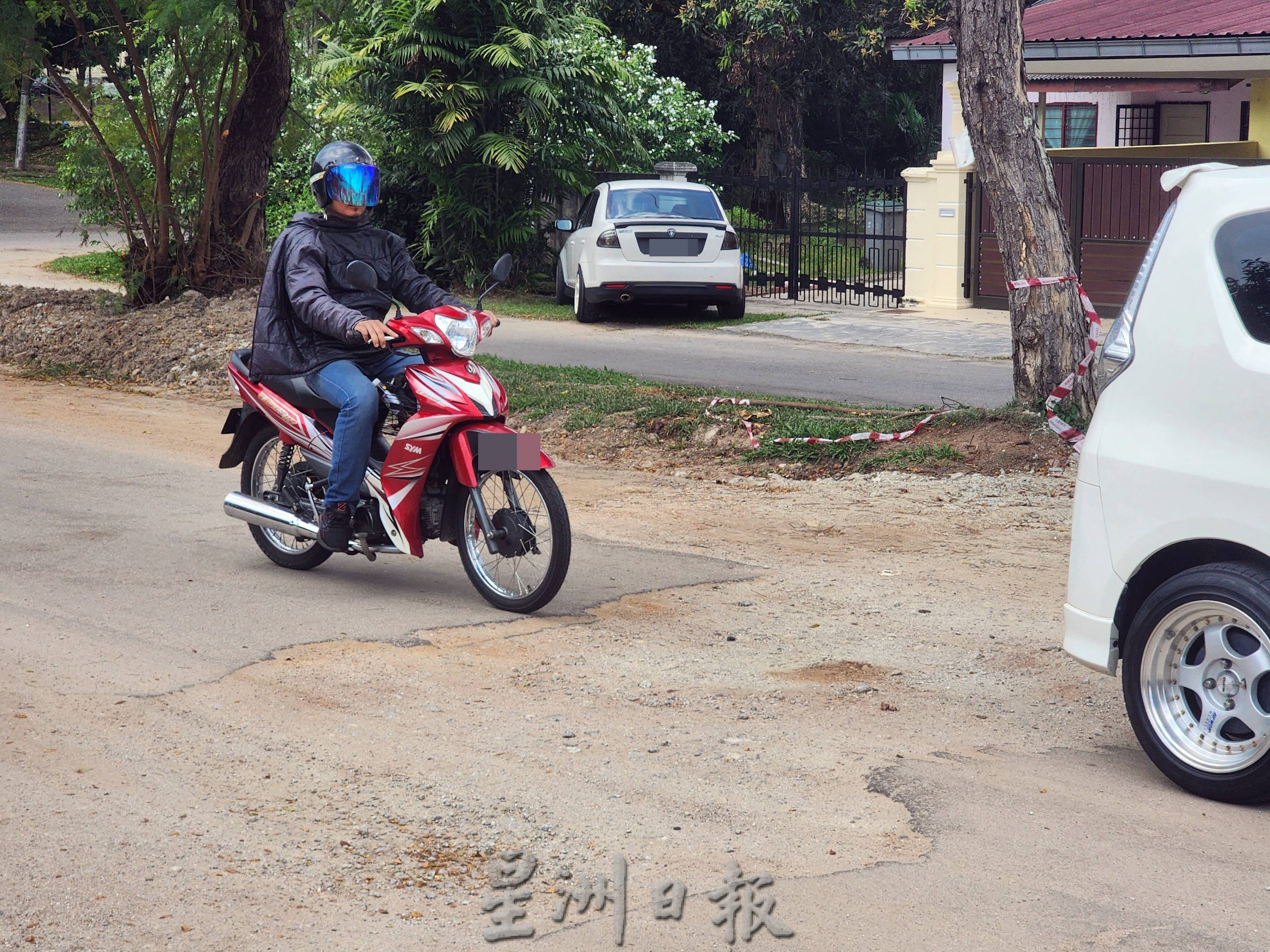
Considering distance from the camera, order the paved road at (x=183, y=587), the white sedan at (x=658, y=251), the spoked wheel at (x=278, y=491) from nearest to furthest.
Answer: the paved road at (x=183, y=587), the spoked wheel at (x=278, y=491), the white sedan at (x=658, y=251)

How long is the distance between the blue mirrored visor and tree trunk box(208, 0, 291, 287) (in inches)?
365

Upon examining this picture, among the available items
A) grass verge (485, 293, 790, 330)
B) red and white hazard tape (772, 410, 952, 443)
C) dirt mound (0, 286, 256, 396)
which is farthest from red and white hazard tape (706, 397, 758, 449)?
grass verge (485, 293, 790, 330)

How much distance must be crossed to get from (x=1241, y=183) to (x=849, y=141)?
1397 inches

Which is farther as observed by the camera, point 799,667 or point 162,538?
point 162,538

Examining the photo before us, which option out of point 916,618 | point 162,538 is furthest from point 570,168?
point 916,618

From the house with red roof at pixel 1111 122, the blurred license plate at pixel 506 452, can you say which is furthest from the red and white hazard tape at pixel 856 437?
the house with red roof at pixel 1111 122

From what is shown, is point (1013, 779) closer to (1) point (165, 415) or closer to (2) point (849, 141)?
(1) point (165, 415)

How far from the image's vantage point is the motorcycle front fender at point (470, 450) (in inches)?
245

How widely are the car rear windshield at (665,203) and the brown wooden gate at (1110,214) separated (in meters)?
3.81

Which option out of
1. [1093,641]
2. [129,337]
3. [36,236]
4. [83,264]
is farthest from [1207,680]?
[36,236]

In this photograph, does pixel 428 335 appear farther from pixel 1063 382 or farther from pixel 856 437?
Result: pixel 1063 382

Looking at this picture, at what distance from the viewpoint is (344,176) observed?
6609 millimetres

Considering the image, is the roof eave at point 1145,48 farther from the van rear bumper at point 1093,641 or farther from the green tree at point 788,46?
the van rear bumper at point 1093,641

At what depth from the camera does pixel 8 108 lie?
50.2m
